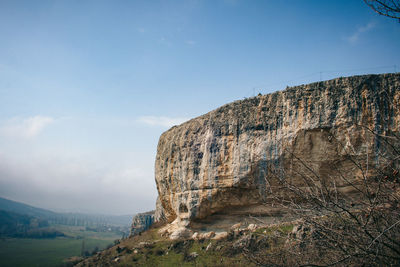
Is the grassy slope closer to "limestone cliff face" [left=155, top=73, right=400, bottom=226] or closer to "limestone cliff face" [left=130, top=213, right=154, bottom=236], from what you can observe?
"limestone cliff face" [left=155, top=73, right=400, bottom=226]

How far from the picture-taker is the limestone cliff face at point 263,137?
15.7m

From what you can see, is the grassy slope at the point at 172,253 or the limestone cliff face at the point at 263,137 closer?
the limestone cliff face at the point at 263,137

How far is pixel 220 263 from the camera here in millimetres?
16609

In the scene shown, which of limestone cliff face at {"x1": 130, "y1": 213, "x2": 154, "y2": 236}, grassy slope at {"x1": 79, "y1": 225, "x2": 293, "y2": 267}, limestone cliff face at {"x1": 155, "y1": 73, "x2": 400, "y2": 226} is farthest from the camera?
limestone cliff face at {"x1": 130, "y1": 213, "x2": 154, "y2": 236}

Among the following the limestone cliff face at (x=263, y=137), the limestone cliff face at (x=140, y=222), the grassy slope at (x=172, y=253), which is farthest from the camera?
the limestone cliff face at (x=140, y=222)

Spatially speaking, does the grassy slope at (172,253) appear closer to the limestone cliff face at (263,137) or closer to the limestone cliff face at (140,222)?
the limestone cliff face at (263,137)

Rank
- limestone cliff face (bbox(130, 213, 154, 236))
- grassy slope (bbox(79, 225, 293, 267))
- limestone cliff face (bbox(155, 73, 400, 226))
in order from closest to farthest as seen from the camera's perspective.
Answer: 1. limestone cliff face (bbox(155, 73, 400, 226))
2. grassy slope (bbox(79, 225, 293, 267))
3. limestone cliff face (bbox(130, 213, 154, 236))

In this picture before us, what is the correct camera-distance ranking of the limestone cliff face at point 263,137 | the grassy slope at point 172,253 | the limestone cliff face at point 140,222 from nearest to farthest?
1. the limestone cliff face at point 263,137
2. the grassy slope at point 172,253
3. the limestone cliff face at point 140,222

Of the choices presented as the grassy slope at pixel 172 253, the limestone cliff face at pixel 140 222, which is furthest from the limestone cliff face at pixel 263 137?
the limestone cliff face at pixel 140 222

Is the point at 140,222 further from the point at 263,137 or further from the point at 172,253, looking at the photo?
the point at 263,137

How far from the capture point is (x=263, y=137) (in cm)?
1833

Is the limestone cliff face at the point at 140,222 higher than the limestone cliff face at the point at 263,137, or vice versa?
the limestone cliff face at the point at 263,137

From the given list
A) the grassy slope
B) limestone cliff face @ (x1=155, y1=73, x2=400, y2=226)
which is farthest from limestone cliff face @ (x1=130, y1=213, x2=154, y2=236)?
limestone cliff face @ (x1=155, y1=73, x2=400, y2=226)

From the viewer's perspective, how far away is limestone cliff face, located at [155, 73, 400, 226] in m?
15.7
